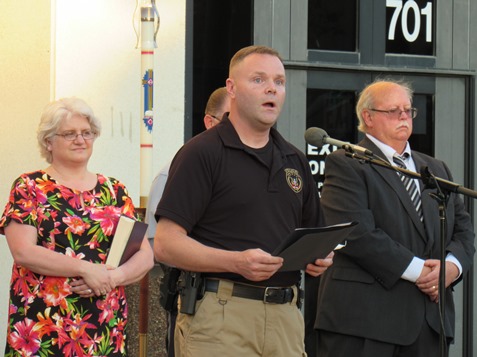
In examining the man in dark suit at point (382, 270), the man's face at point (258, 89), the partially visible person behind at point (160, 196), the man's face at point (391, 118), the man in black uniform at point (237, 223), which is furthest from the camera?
the man's face at point (391, 118)

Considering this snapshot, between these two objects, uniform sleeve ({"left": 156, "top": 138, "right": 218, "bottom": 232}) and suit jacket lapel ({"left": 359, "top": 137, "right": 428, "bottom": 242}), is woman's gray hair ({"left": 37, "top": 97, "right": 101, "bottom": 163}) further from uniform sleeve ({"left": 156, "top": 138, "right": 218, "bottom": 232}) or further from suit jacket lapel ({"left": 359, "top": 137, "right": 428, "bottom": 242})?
suit jacket lapel ({"left": 359, "top": 137, "right": 428, "bottom": 242})

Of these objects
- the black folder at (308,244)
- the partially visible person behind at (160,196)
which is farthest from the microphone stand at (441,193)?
the partially visible person behind at (160,196)

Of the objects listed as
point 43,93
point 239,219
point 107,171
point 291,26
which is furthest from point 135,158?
point 239,219

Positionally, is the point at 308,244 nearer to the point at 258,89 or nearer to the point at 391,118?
the point at 258,89

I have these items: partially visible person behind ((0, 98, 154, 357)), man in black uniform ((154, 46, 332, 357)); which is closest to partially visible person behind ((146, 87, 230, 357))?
partially visible person behind ((0, 98, 154, 357))

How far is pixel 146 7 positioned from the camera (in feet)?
22.9

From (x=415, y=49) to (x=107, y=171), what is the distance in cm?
277

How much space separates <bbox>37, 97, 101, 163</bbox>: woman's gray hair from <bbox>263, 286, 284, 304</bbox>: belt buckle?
4.46 feet

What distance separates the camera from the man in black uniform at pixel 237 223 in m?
4.51

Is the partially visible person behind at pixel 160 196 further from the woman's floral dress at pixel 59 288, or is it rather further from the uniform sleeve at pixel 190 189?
the uniform sleeve at pixel 190 189

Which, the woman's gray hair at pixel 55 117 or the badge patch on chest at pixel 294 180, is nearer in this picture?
the badge patch on chest at pixel 294 180

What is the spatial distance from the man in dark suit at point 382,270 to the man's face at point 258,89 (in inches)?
58.8

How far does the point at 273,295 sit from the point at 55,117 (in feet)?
4.84

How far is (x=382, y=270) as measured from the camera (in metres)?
5.95
